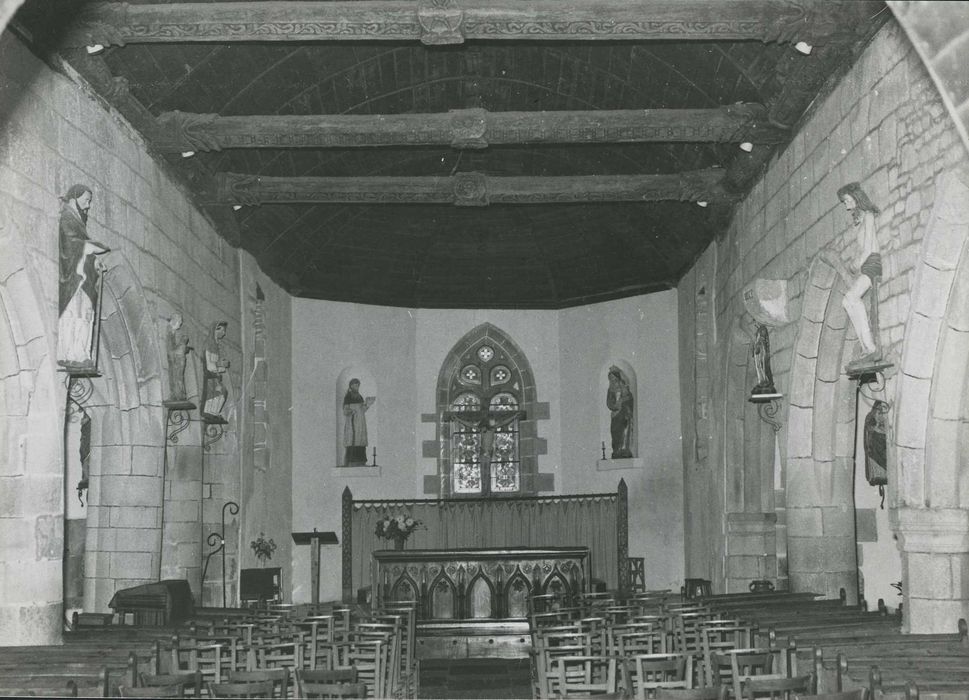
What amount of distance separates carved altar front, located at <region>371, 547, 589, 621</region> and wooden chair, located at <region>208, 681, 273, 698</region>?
8.27m

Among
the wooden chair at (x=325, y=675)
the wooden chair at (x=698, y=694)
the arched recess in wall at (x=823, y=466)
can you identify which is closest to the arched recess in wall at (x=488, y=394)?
the arched recess in wall at (x=823, y=466)

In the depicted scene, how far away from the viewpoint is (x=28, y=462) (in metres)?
8.27

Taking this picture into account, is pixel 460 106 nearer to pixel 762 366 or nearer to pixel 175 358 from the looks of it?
pixel 175 358

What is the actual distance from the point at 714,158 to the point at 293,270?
6749 millimetres

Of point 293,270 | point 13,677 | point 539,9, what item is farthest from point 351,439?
point 13,677

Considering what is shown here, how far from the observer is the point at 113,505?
11.3m

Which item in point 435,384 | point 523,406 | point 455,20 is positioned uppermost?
point 455,20

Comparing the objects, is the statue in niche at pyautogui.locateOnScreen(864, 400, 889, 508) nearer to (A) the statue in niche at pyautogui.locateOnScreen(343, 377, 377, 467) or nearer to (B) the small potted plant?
(B) the small potted plant

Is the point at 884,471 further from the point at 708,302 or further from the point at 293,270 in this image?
the point at 293,270

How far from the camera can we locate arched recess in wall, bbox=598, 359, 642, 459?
1828cm

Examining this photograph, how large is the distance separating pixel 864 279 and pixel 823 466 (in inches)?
101

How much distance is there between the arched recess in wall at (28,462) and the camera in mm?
8109

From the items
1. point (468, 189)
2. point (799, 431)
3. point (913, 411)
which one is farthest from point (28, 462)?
point (799, 431)

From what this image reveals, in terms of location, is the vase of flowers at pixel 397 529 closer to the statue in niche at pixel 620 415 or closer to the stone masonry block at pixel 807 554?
the statue in niche at pixel 620 415
